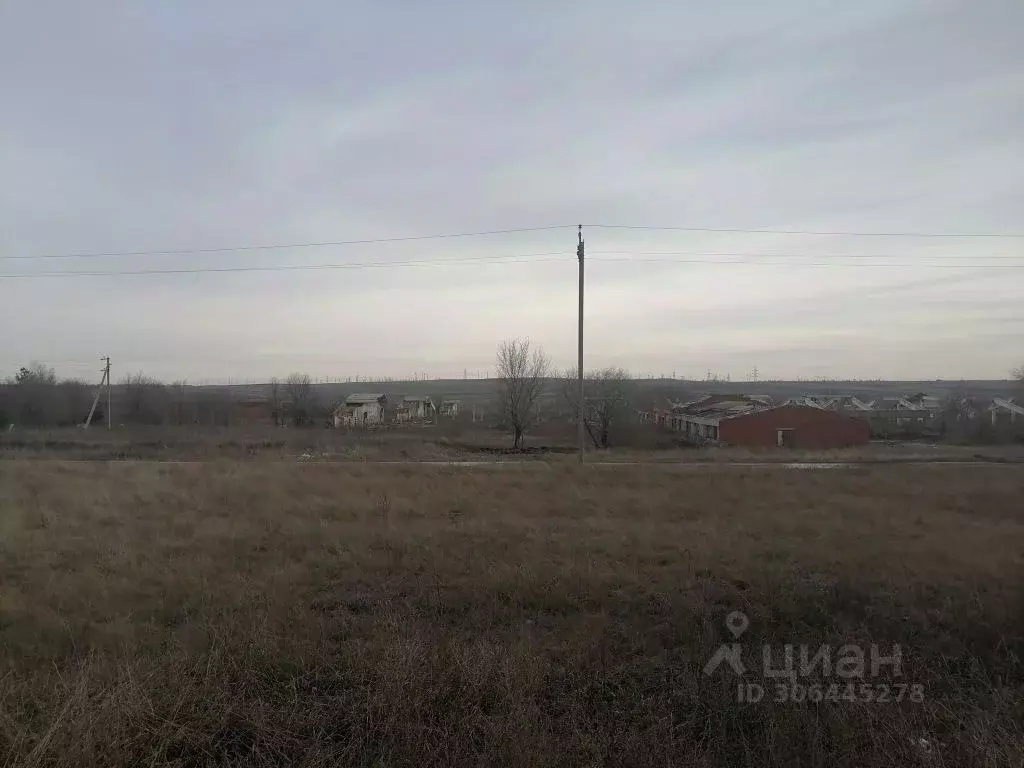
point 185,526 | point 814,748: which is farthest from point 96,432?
point 814,748

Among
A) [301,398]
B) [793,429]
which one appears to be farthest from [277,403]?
[793,429]

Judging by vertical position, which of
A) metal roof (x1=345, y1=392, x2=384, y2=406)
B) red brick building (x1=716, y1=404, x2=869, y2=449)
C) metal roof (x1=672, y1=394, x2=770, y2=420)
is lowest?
red brick building (x1=716, y1=404, x2=869, y2=449)

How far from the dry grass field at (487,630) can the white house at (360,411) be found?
2179 inches

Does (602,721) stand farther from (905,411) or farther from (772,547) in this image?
(905,411)

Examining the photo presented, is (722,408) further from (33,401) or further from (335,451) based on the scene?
(33,401)

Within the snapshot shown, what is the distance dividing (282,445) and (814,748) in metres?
38.1

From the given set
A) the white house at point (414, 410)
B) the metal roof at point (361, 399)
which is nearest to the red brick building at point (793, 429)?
the metal roof at point (361, 399)

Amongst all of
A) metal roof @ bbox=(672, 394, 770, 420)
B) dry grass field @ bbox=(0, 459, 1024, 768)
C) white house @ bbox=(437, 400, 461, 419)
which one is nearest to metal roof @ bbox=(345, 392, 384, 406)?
white house @ bbox=(437, 400, 461, 419)

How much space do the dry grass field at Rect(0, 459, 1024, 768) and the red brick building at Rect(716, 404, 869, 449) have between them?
1645 inches

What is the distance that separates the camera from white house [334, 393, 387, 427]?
6819cm

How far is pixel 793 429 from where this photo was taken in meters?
53.6

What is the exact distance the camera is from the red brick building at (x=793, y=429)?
53.2m

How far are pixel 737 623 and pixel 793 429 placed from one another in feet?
173

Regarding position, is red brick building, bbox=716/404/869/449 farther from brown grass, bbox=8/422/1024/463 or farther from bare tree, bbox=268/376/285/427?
bare tree, bbox=268/376/285/427
